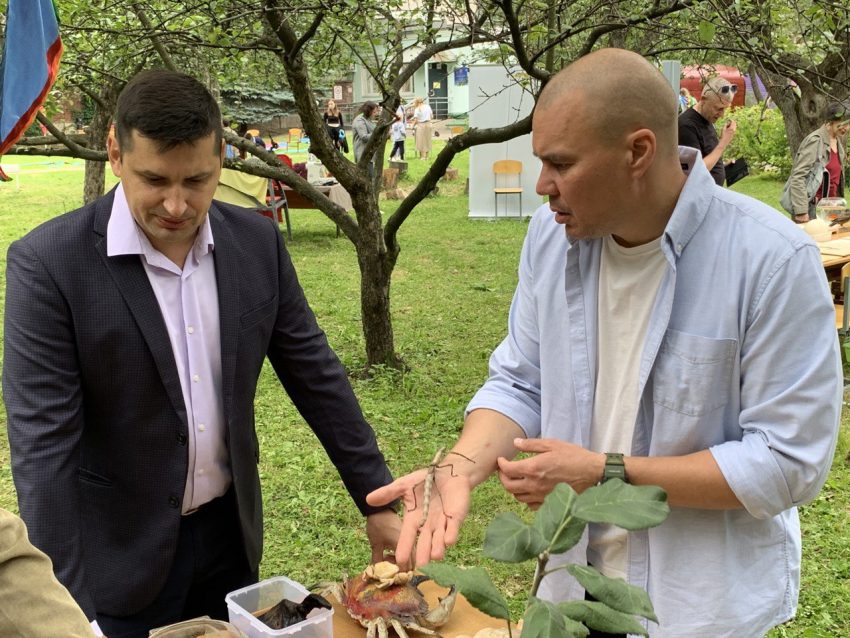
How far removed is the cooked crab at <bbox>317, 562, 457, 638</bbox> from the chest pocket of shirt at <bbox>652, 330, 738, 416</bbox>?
74 centimetres

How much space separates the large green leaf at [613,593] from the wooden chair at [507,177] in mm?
12696

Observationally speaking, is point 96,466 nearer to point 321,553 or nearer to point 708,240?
point 708,240

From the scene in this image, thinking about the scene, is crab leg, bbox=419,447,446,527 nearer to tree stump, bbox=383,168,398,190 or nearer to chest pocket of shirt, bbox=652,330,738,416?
chest pocket of shirt, bbox=652,330,738,416

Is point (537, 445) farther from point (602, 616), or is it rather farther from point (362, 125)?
point (362, 125)

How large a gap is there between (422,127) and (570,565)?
23093mm

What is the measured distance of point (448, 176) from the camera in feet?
61.9

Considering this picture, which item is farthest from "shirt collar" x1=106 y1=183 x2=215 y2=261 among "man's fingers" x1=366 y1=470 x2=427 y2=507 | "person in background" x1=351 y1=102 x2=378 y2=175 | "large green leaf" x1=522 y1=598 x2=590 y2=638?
"person in background" x1=351 y1=102 x2=378 y2=175

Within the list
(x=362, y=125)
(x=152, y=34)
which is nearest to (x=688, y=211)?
(x=152, y=34)

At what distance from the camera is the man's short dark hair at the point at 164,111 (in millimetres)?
1932

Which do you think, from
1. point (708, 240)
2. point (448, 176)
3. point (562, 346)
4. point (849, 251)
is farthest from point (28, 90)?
point (448, 176)

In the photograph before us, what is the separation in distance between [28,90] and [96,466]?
2.47 metres

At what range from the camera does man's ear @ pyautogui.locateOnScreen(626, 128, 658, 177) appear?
5.50 feet

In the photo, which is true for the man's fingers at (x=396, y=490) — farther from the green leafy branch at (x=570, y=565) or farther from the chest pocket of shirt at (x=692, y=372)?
the green leafy branch at (x=570, y=565)

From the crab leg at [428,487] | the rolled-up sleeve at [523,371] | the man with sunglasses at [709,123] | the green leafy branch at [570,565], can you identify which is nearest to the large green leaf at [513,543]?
the green leafy branch at [570,565]
